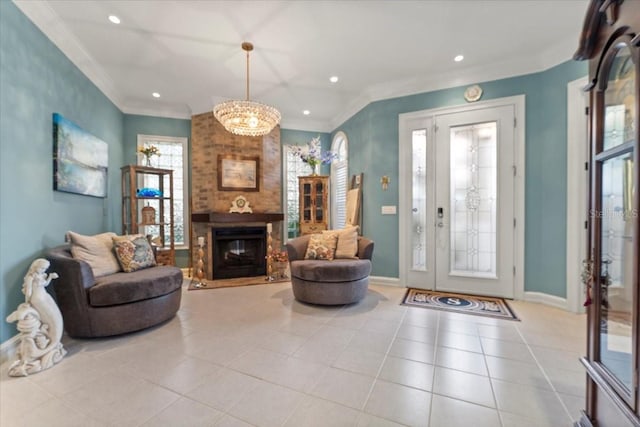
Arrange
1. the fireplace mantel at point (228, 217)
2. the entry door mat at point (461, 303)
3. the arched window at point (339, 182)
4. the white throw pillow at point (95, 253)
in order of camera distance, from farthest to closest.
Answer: the arched window at point (339, 182), the fireplace mantel at point (228, 217), the entry door mat at point (461, 303), the white throw pillow at point (95, 253)

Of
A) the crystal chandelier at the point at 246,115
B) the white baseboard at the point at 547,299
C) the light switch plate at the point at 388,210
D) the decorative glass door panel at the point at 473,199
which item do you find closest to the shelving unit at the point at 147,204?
A: the crystal chandelier at the point at 246,115

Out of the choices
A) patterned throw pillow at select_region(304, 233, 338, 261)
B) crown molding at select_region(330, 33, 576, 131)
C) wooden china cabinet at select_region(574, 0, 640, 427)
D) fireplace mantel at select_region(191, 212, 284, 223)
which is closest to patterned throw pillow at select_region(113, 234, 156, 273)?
fireplace mantel at select_region(191, 212, 284, 223)

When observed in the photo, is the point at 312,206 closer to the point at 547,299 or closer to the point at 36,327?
the point at 547,299

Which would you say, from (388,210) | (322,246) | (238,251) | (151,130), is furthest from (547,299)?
(151,130)

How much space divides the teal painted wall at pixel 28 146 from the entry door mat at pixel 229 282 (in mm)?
1661

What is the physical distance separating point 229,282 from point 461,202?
3772 mm

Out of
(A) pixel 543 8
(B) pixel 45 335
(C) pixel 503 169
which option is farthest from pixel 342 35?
(B) pixel 45 335

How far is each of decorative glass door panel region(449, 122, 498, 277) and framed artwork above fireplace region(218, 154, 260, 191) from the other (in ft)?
11.0

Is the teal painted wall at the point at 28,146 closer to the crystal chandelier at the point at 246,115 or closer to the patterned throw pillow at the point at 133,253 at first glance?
the patterned throw pillow at the point at 133,253

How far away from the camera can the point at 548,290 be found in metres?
3.20

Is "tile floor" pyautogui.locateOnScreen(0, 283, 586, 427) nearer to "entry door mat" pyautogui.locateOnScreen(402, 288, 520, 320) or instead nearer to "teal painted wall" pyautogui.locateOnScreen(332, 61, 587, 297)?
"entry door mat" pyautogui.locateOnScreen(402, 288, 520, 320)

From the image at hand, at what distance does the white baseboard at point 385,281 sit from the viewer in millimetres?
4031

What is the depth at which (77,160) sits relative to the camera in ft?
10.3

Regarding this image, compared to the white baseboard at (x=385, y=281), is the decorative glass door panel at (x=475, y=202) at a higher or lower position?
higher
